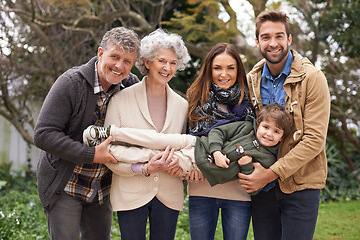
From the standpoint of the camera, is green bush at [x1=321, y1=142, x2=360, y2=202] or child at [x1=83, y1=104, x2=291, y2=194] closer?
child at [x1=83, y1=104, x2=291, y2=194]

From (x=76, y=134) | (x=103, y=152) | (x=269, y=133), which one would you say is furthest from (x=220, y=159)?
(x=76, y=134)

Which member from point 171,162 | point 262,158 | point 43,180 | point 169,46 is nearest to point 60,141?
point 43,180

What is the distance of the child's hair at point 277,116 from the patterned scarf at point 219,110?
195mm

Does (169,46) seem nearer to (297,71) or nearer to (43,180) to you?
(297,71)

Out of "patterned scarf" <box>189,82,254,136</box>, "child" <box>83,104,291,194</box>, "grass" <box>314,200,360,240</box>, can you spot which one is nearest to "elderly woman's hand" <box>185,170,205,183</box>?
"child" <box>83,104,291,194</box>

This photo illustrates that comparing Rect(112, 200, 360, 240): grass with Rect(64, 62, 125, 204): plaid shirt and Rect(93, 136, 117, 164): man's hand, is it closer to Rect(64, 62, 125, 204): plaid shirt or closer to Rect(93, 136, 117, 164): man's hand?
Rect(64, 62, 125, 204): plaid shirt

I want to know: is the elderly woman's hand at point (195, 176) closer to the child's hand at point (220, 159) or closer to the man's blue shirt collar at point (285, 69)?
the child's hand at point (220, 159)

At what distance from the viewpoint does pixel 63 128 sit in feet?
8.61

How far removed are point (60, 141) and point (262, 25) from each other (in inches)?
62.8

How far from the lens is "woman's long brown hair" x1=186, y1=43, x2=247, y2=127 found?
275cm

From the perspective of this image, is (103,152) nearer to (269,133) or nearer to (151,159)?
(151,159)

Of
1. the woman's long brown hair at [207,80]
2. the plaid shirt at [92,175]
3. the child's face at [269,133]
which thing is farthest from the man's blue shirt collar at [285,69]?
the plaid shirt at [92,175]

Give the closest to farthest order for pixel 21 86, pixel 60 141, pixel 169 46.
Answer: pixel 60 141 < pixel 169 46 < pixel 21 86

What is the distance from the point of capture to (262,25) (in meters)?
2.69
